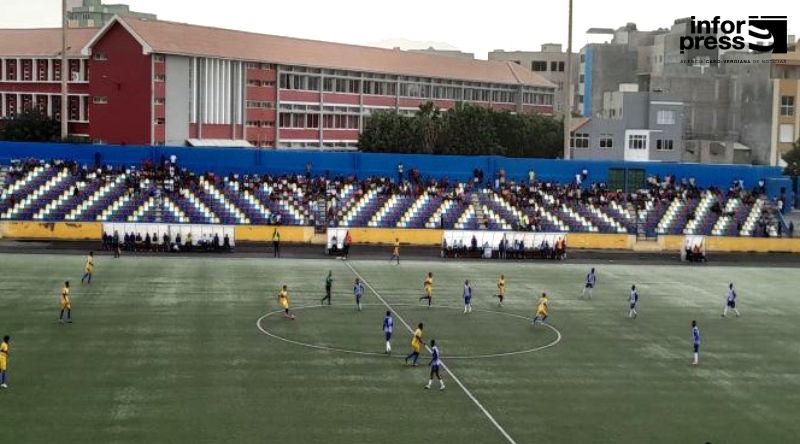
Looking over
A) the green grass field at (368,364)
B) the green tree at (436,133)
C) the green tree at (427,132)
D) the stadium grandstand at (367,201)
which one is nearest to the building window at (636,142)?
the green tree at (436,133)

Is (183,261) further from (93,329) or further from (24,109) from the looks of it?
(24,109)

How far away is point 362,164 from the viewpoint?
81.2 meters

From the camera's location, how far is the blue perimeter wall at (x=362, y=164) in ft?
255

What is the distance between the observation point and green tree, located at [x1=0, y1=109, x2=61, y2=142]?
10469 cm

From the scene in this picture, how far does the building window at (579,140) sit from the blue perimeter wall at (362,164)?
3386cm

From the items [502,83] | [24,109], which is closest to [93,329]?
[24,109]

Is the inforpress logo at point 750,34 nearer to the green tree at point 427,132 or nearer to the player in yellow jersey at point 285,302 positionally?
the green tree at point 427,132

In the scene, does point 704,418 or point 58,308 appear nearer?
point 704,418

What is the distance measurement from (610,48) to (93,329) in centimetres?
12763

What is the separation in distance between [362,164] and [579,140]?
44.3 m

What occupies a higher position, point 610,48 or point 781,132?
point 610,48

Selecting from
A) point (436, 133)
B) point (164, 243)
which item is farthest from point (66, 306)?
point (436, 133)

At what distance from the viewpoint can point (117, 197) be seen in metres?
73.3

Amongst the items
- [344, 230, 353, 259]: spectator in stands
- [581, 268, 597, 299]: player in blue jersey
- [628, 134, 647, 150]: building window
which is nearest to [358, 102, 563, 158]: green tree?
[628, 134, 647, 150]: building window
